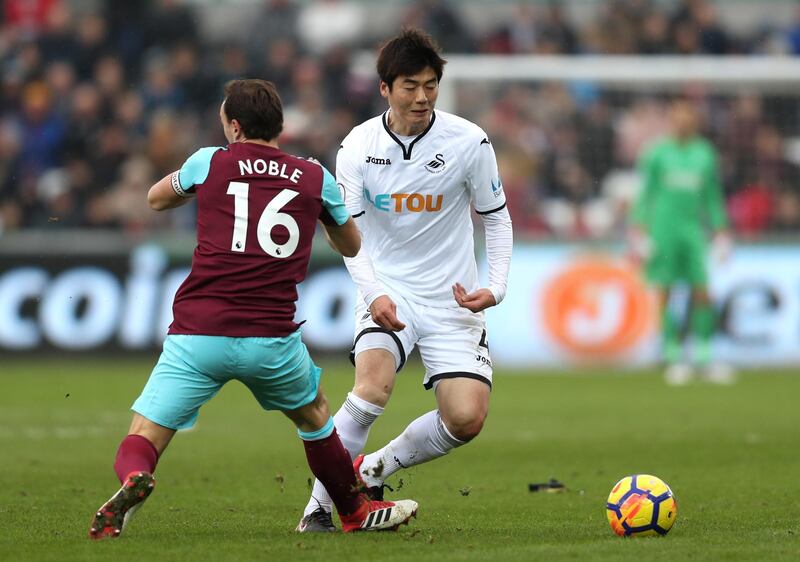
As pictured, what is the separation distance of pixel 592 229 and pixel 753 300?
222cm

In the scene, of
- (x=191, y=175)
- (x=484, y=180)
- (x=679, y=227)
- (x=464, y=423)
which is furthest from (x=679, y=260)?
(x=191, y=175)

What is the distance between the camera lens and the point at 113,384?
15266mm

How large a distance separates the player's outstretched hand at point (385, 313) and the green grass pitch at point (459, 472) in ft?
3.13

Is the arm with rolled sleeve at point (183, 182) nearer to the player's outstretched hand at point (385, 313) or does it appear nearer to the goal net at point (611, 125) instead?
the player's outstretched hand at point (385, 313)

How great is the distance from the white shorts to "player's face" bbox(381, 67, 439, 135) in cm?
90

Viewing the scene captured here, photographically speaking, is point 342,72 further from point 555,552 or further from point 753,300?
point 555,552

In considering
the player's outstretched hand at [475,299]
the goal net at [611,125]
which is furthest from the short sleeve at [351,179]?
the goal net at [611,125]

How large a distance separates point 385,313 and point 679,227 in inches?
396

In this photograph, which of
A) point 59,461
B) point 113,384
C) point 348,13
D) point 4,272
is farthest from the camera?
point 348,13

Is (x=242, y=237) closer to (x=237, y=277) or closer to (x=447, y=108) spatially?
(x=237, y=277)

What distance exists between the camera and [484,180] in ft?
24.3

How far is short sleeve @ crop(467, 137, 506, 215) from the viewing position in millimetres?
7375

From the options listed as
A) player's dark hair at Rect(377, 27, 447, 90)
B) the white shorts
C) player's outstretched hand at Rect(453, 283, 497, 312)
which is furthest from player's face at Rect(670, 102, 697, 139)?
player's outstretched hand at Rect(453, 283, 497, 312)

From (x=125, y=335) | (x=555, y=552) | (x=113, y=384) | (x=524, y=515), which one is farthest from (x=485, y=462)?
(x=125, y=335)
